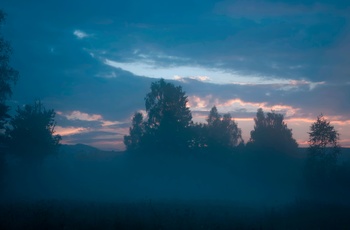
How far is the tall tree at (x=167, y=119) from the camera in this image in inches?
1932

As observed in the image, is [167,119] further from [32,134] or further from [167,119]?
[32,134]

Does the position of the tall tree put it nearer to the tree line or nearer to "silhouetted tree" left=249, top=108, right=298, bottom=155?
the tree line

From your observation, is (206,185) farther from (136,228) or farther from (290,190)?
(136,228)

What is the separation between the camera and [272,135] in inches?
2325

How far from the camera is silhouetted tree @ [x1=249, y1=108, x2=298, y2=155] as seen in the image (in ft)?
191

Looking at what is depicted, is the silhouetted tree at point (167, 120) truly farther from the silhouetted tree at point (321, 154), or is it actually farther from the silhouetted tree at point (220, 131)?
the silhouetted tree at point (321, 154)

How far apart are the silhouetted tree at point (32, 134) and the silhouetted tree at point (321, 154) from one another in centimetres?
3926

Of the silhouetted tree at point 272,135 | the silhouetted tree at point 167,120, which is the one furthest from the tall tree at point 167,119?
the silhouetted tree at point 272,135

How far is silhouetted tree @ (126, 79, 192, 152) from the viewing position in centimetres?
4906

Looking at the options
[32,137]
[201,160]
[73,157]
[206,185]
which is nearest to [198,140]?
[201,160]

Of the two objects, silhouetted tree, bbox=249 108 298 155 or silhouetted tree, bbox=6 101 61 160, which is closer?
silhouetted tree, bbox=6 101 61 160

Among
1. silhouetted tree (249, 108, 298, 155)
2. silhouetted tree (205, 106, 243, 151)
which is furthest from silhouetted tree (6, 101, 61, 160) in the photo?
silhouetted tree (249, 108, 298, 155)

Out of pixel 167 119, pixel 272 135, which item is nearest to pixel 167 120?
pixel 167 119

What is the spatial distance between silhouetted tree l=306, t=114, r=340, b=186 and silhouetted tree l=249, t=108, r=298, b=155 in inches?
516
